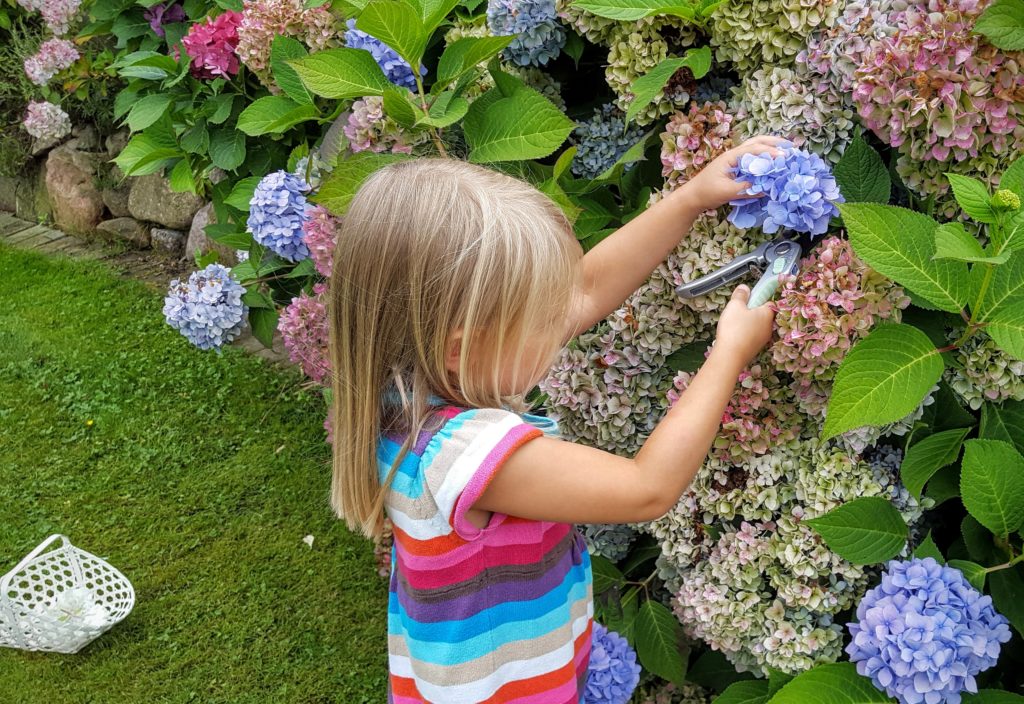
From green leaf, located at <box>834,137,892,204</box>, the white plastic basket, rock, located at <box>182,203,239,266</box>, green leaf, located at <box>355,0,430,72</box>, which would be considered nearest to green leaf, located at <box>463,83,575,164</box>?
green leaf, located at <box>355,0,430,72</box>

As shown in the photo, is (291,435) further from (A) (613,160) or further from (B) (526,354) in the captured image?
(B) (526,354)

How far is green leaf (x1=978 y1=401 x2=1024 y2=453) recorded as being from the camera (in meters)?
1.37

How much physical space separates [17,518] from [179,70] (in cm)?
178

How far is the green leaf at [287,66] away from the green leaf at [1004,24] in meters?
1.62

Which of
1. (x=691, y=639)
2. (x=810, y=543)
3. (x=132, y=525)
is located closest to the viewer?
(x=810, y=543)

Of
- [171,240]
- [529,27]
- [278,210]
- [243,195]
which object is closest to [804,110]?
[529,27]

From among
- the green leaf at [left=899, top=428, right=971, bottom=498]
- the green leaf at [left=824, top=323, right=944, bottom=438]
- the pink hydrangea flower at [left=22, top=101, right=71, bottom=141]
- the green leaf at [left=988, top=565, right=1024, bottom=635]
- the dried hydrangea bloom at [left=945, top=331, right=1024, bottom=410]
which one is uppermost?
the green leaf at [left=824, top=323, right=944, bottom=438]

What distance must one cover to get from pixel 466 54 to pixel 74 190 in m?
5.11

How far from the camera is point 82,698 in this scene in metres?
2.80

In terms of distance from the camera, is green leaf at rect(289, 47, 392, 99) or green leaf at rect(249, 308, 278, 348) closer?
green leaf at rect(289, 47, 392, 99)

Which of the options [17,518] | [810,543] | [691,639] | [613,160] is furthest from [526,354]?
[17,518]

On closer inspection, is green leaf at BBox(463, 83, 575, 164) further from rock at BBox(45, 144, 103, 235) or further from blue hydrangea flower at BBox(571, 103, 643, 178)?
rock at BBox(45, 144, 103, 235)

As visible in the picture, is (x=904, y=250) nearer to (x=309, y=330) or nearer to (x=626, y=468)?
(x=626, y=468)

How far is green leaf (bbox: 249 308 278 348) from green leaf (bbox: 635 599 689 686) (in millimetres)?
1528
